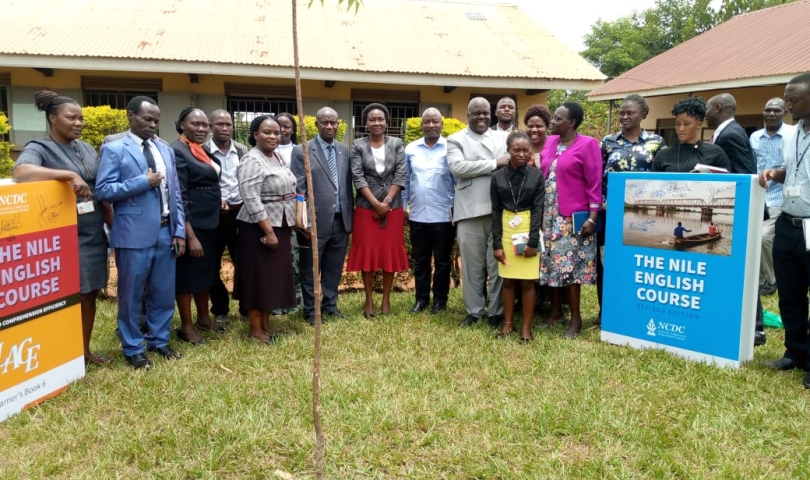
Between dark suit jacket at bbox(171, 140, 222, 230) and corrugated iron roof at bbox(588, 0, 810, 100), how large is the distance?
962cm

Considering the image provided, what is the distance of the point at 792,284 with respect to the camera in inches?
162

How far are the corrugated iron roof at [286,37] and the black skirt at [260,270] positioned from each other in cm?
654

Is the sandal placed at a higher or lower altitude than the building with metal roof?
lower

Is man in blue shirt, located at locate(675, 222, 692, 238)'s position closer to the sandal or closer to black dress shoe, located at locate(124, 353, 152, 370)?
the sandal

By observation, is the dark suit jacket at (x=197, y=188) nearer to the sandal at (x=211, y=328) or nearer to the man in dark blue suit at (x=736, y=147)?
the sandal at (x=211, y=328)

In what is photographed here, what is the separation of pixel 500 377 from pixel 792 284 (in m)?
2.14

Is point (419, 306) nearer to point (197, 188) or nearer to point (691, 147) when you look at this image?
point (197, 188)

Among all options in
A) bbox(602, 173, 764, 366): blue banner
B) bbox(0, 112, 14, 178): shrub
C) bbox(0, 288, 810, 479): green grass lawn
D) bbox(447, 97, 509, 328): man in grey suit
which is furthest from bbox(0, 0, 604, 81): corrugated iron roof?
bbox(0, 288, 810, 479): green grass lawn

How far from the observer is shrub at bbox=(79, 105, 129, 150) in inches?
396

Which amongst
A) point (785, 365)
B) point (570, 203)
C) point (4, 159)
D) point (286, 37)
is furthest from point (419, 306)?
point (286, 37)

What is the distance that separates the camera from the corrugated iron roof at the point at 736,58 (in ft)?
34.9

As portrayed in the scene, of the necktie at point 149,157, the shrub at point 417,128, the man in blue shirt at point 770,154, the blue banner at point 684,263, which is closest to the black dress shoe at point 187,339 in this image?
the necktie at point 149,157

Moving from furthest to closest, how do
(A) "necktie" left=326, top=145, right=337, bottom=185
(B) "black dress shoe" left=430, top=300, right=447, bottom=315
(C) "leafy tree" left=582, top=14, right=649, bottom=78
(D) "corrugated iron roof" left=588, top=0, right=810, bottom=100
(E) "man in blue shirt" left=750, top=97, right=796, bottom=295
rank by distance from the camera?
(C) "leafy tree" left=582, top=14, right=649, bottom=78, (D) "corrugated iron roof" left=588, top=0, right=810, bottom=100, (E) "man in blue shirt" left=750, top=97, right=796, bottom=295, (B) "black dress shoe" left=430, top=300, right=447, bottom=315, (A) "necktie" left=326, top=145, right=337, bottom=185

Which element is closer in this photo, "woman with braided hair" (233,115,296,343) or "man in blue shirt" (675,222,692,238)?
"man in blue shirt" (675,222,692,238)
